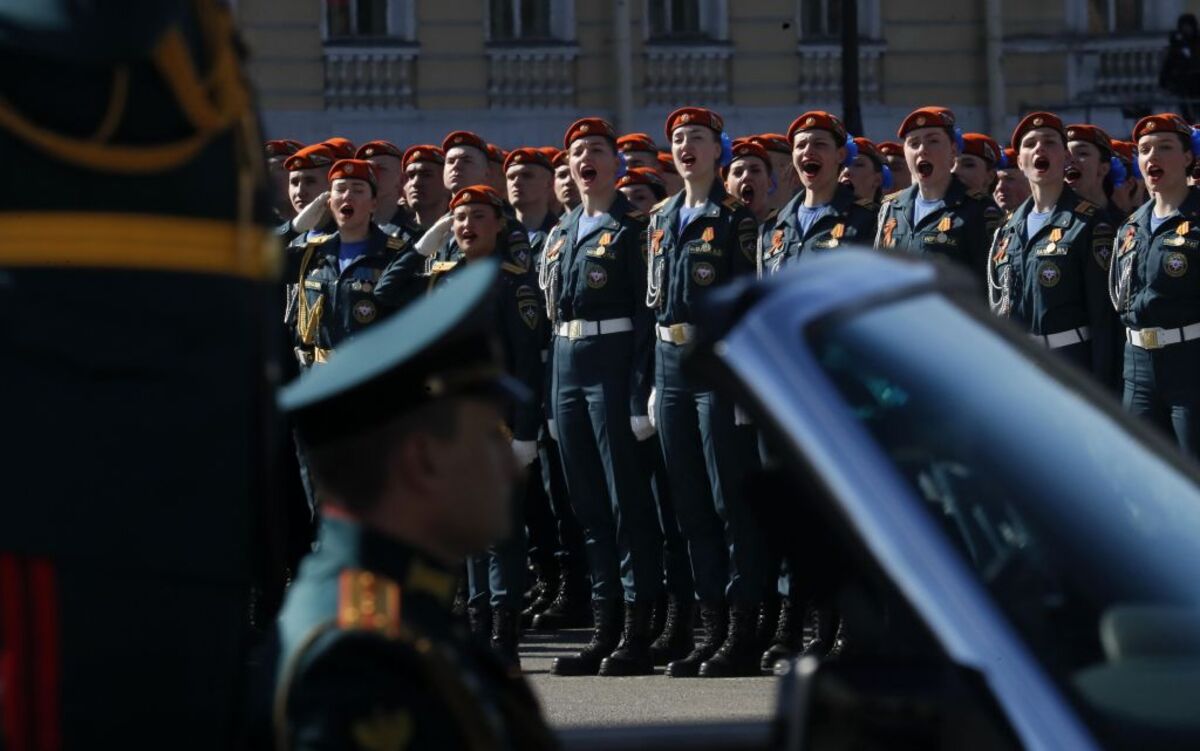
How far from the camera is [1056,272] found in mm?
10250

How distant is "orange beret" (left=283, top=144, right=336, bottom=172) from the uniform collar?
9557mm

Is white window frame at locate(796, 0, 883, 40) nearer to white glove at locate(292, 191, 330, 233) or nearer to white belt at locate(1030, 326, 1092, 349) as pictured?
white glove at locate(292, 191, 330, 233)

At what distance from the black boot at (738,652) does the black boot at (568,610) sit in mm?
1923

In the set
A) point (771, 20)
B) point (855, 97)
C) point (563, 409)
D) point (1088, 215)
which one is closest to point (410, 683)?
point (563, 409)

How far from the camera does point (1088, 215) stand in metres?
10.4

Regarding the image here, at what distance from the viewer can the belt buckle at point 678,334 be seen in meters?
9.49

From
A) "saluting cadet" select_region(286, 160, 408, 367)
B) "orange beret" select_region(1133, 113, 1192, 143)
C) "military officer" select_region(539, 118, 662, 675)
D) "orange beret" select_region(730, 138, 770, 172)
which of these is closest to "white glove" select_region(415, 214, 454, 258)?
"saluting cadet" select_region(286, 160, 408, 367)

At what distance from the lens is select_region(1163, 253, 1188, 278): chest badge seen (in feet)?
32.9

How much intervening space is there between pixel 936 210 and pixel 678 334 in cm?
127

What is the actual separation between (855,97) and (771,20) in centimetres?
557

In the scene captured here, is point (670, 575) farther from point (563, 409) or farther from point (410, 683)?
point (410, 683)

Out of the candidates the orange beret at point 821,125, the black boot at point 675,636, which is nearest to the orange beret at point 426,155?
the orange beret at point 821,125

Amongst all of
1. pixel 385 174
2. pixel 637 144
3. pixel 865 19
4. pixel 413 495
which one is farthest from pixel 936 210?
pixel 865 19

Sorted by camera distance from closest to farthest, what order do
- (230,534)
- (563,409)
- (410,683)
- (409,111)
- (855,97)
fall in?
1. (410,683)
2. (230,534)
3. (563,409)
4. (855,97)
5. (409,111)
